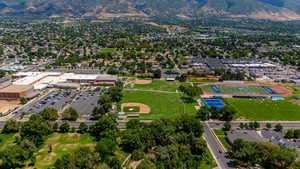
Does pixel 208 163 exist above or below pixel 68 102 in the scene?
below

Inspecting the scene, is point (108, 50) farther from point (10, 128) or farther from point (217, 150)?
point (217, 150)

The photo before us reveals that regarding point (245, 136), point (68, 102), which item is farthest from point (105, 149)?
point (68, 102)

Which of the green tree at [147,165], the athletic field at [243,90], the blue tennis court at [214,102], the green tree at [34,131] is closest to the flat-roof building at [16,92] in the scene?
the green tree at [34,131]

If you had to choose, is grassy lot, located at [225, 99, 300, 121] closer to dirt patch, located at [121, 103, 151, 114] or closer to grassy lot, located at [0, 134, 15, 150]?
dirt patch, located at [121, 103, 151, 114]

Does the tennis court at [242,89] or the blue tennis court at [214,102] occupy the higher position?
the tennis court at [242,89]

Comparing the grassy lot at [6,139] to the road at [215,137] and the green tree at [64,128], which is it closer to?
the road at [215,137]

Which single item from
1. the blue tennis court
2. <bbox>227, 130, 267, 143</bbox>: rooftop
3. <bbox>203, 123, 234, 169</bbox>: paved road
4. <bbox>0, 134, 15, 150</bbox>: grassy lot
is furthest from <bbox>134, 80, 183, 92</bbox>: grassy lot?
<bbox>0, 134, 15, 150</bbox>: grassy lot

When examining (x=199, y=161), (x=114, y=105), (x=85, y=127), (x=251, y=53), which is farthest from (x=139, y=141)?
(x=251, y=53)
